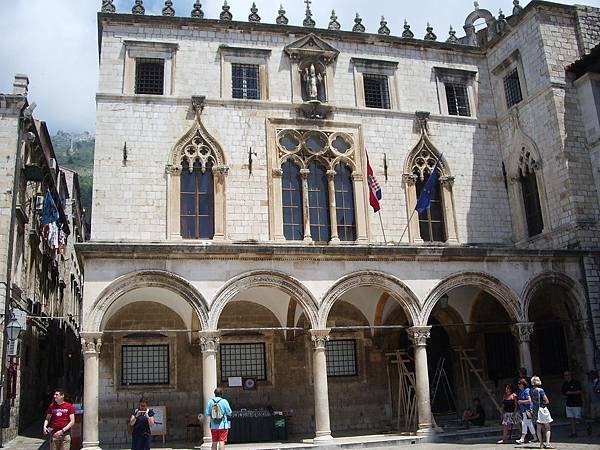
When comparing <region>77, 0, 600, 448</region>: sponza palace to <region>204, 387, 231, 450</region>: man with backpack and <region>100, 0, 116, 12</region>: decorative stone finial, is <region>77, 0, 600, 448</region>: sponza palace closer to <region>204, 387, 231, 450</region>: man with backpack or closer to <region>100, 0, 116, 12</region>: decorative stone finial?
<region>100, 0, 116, 12</region>: decorative stone finial

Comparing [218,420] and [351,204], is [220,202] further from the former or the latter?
[218,420]

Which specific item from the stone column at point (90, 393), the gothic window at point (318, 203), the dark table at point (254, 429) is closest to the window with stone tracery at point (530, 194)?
the gothic window at point (318, 203)

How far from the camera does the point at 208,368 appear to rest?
54.3 ft

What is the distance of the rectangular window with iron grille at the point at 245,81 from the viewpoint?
22.0 meters

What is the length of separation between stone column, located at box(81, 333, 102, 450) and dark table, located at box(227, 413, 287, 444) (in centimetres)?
414

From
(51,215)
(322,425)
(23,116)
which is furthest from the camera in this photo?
(51,215)

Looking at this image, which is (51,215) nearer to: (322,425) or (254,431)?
(254,431)

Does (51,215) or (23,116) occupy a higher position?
(23,116)

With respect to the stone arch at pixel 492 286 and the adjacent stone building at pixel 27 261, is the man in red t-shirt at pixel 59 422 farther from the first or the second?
the stone arch at pixel 492 286

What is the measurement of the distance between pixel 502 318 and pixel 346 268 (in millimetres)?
7600

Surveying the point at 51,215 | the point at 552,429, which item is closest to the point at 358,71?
the point at 51,215

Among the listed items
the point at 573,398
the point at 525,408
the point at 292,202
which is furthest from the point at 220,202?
the point at 573,398

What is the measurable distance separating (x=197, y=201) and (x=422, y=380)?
8790 mm

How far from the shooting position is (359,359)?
21.6 m
